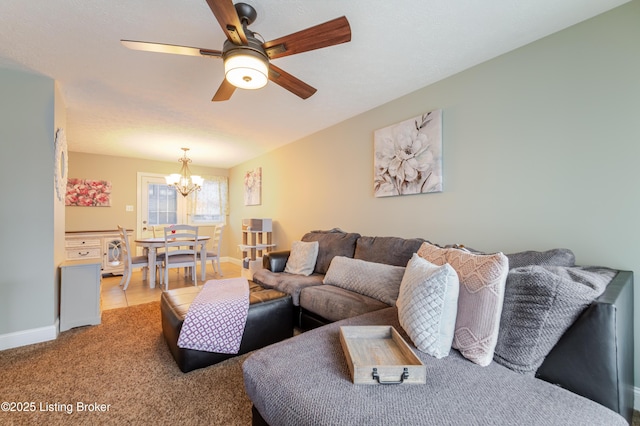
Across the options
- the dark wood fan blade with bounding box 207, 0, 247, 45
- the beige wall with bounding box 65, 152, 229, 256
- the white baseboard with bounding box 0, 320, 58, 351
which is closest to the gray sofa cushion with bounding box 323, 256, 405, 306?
the dark wood fan blade with bounding box 207, 0, 247, 45

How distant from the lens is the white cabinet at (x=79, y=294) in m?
2.59

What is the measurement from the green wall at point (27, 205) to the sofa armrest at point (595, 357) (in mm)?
3669

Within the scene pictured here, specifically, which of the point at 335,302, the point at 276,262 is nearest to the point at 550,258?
the point at 335,302

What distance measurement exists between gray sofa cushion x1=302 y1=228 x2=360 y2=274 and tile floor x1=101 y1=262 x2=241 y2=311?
7.57 ft

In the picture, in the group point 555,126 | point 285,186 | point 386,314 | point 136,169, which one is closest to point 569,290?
point 386,314

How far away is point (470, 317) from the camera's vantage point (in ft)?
4.00

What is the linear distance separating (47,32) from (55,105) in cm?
A: 93

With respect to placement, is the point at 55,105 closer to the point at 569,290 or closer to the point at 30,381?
the point at 30,381

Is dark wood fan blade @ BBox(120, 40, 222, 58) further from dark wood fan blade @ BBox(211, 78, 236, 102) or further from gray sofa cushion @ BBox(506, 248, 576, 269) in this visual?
gray sofa cushion @ BBox(506, 248, 576, 269)

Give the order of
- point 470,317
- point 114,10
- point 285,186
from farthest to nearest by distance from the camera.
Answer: point 285,186 < point 114,10 < point 470,317

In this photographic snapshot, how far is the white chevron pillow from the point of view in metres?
1.21

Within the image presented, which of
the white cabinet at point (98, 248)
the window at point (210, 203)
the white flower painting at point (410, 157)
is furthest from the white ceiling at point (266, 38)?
the window at point (210, 203)

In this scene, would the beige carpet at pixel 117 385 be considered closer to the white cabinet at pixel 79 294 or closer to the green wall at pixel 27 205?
the white cabinet at pixel 79 294

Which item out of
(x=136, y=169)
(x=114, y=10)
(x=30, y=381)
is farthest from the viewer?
(x=136, y=169)
